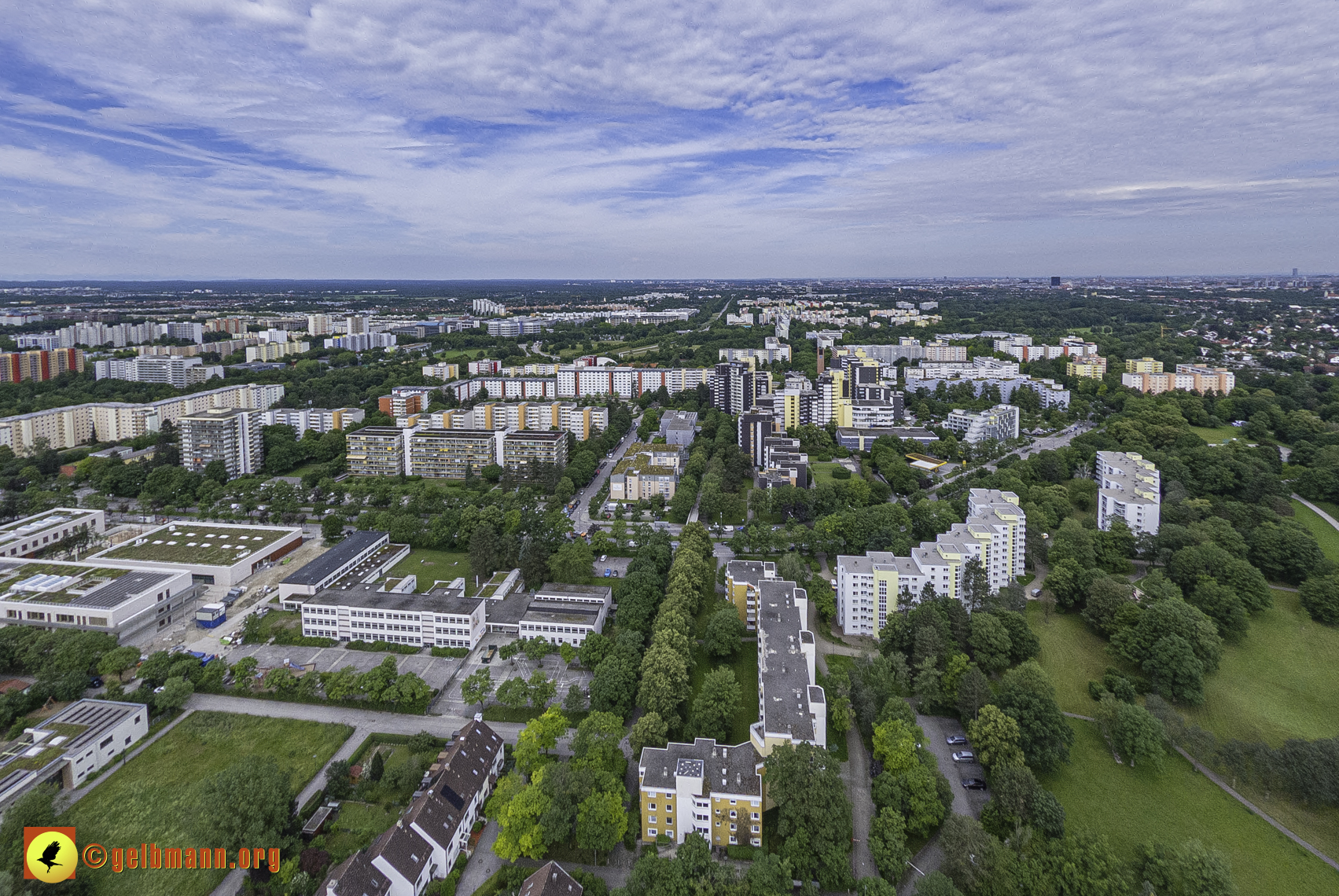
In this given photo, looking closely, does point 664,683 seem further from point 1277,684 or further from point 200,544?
point 200,544

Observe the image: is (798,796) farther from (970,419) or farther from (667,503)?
(970,419)

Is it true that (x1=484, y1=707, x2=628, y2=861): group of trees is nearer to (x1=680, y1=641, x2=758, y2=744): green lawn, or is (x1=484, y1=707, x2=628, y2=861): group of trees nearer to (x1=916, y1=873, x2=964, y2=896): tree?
(x1=680, y1=641, x2=758, y2=744): green lawn

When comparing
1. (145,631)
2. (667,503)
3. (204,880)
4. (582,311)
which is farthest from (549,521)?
(582,311)

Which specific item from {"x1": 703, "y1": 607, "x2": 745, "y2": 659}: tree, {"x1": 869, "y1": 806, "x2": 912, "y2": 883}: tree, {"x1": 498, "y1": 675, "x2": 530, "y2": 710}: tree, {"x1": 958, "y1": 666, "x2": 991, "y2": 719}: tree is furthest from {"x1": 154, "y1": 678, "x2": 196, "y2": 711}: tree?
{"x1": 958, "y1": 666, "x2": 991, "y2": 719}: tree

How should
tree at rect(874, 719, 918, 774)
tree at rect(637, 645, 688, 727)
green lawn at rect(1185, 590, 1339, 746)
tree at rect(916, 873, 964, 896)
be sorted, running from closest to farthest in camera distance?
tree at rect(916, 873, 964, 896)
tree at rect(874, 719, 918, 774)
tree at rect(637, 645, 688, 727)
green lawn at rect(1185, 590, 1339, 746)

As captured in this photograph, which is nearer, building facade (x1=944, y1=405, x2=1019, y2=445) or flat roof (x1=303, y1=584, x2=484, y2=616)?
flat roof (x1=303, y1=584, x2=484, y2=616)
